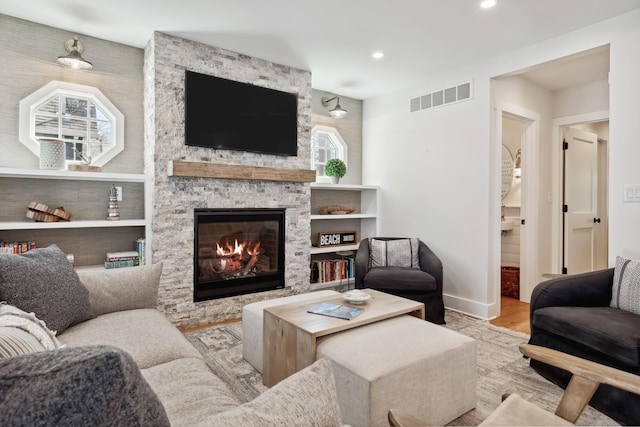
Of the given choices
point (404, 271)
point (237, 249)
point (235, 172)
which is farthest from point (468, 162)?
point (237, 249)

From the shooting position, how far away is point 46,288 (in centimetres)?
176

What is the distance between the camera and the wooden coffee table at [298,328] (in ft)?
6.30

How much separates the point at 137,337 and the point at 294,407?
142 cm

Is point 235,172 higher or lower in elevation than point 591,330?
higher

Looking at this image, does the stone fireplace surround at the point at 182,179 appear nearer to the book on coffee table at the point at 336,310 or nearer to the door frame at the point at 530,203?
the book on coffee table at the point at 336,310

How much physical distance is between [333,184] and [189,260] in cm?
200

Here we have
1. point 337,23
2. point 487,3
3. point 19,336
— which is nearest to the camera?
point 19,336

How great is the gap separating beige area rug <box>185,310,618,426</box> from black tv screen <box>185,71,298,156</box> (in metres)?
1.83

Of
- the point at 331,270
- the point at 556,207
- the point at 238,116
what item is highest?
the point at 238,116

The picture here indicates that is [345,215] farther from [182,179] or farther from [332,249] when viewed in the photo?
[182,179]

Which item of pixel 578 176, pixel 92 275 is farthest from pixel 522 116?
pixel 92 275

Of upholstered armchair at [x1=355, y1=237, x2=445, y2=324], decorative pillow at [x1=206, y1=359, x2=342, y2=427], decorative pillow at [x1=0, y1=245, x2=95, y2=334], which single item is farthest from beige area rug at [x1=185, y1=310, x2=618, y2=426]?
decorative pillow at [x1=206, y1=359, x2=342, y2=427]

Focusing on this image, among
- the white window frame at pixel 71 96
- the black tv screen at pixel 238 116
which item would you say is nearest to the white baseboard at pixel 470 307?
the black tv screen at pixel 238 116

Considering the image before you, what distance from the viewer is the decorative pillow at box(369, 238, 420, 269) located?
12.9 feet
